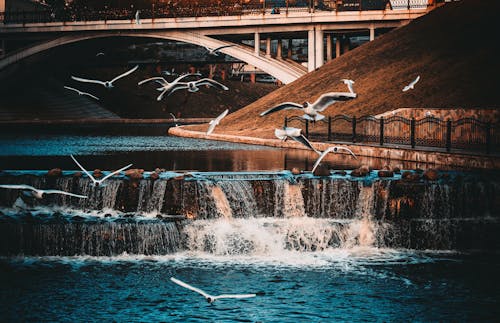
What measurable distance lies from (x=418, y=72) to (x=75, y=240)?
122ft

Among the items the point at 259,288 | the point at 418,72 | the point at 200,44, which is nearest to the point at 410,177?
the point at 259,288

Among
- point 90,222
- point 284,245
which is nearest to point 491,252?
point 284,245

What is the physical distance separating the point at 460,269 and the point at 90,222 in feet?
34.6

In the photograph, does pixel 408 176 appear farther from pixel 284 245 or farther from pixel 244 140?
pixel 244 140

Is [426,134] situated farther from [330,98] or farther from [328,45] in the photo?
[328,45]

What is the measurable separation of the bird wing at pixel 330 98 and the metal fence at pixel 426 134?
36.2 feet

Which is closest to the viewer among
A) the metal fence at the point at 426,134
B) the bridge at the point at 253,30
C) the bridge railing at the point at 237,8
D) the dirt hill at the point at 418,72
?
the metal fence at the point at 426,134

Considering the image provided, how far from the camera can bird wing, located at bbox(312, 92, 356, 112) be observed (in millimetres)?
21666

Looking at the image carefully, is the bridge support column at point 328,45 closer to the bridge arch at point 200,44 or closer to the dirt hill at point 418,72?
→ the bridge arch at point 200,44

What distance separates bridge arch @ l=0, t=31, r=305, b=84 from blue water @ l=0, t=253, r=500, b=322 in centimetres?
5414

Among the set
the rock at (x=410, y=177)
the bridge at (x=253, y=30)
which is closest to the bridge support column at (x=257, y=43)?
the bridge at (x=253, y=30)

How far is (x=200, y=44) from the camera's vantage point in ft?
266

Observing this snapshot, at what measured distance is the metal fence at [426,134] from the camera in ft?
118

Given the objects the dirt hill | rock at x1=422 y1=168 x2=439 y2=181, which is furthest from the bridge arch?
rock at x1=422 y1=168 x2=439 y2=181
